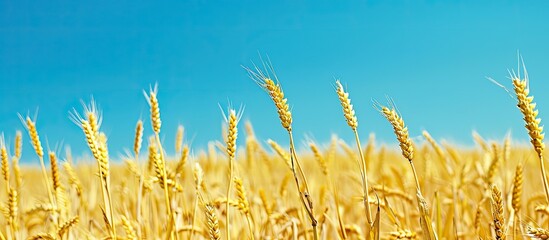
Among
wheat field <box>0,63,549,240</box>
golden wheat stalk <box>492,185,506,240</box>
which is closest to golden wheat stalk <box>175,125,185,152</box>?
wheat field <box>0,63,549,240</box>

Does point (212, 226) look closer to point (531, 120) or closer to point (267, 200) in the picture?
point (531, 120)

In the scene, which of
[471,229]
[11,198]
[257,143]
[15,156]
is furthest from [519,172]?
[257,143]

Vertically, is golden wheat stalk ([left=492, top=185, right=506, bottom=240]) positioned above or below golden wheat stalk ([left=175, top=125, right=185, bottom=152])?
below

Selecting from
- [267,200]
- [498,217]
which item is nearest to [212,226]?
[498,217]

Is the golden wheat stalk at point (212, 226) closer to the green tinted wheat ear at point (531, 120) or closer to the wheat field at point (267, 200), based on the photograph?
the wheat field at point (267, 200)

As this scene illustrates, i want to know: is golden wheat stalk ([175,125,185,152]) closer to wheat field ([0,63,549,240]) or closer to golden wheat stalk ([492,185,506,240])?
wheat field ([0,63,549,240])

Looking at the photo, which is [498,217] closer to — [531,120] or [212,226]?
[531,120]

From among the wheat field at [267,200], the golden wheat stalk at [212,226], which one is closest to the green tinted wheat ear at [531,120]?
the wheat field at [267,200]

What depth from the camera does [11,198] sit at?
76.2 inches

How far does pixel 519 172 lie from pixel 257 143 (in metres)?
2.82

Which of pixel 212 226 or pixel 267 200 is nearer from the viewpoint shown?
pixel 212 226

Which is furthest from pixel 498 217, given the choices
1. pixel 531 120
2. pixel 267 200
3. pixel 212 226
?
pixel 267 200

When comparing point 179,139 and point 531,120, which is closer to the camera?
point 531,120

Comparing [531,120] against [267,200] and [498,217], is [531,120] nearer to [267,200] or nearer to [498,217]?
[498,217]
